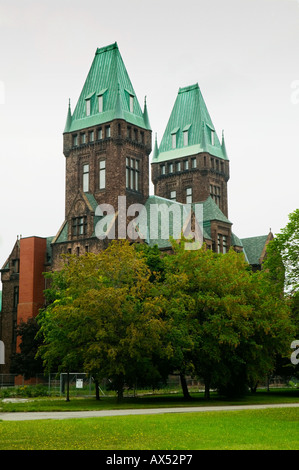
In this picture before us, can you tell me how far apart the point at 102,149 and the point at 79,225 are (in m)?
9.29

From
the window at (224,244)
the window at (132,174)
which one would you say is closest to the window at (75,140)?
the window at (132,174)

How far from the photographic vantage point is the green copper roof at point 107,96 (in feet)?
251

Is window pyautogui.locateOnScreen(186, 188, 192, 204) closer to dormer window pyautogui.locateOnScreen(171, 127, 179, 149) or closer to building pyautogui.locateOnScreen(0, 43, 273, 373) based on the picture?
dormer window pyautogui.locateOnScreen(171, 127, 179, 149)

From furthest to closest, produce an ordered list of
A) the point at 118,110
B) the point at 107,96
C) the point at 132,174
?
the point at 132,174 < the point at 107,96 < the point at 118,110

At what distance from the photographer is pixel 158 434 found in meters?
18.7

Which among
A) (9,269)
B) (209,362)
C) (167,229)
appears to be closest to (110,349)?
(209,362)

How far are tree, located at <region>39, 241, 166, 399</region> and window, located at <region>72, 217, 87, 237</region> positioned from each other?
101ft

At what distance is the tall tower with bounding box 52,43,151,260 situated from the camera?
74812mm

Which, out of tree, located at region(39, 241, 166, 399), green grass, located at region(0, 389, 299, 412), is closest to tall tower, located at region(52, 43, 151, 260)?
tree, located at region(39, 241, 166, 399)

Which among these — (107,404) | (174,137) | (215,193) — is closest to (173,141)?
(174,137)

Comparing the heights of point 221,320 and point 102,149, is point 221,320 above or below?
below

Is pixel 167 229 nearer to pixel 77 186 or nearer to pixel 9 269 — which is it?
pixel 77 186

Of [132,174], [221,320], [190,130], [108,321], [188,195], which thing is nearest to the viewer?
[108,321]

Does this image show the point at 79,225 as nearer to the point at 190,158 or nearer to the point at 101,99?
the point at 101,99
